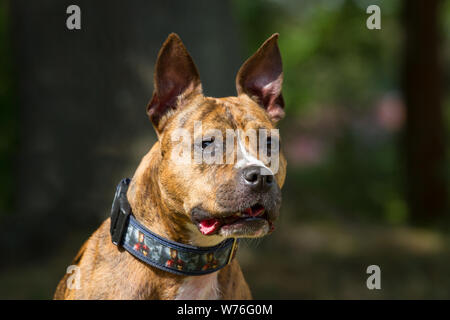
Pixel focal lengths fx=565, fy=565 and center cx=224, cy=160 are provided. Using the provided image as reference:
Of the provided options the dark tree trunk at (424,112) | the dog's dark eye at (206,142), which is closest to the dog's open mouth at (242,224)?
the dog's dark eye at (206,142)

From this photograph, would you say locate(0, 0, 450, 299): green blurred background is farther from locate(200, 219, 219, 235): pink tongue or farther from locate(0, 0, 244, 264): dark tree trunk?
locate(200, 219, 219, 235): pink tongue

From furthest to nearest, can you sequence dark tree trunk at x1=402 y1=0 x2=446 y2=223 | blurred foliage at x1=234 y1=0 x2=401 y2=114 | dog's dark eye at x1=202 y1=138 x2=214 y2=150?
blurred foliage at x1=234 y1=0 x2=401 y2=114
dark tree trunk at x1=402 y1=0 x2=446 y2=223
dog's dark eye at x1=202 y1=138 x2=214 y2=150

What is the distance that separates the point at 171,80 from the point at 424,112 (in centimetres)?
755

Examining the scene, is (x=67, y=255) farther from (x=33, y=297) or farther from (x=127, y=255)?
(x=127, y=255)

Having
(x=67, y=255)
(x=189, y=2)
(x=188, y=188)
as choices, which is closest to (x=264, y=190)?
(x=188, y=188)

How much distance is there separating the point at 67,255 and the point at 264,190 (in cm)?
388

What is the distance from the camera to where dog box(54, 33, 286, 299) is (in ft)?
8.47

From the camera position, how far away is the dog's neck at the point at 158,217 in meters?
2.76

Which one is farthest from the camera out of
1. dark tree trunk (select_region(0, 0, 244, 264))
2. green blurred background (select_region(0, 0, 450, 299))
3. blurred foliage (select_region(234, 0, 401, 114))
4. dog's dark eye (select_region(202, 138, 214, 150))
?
blurred foliage (select_region(234, 0, 401, 114))

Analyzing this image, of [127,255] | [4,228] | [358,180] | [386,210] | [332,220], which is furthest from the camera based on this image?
[358,180]

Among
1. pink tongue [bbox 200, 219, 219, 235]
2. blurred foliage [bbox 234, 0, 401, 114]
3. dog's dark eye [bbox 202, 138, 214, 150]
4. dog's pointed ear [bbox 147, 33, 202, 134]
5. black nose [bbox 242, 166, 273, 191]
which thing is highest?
blurred foliage [bbox 234, 0, 401, 114]

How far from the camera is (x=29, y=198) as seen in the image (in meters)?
6.19

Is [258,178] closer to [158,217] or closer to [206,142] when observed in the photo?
[206,142]

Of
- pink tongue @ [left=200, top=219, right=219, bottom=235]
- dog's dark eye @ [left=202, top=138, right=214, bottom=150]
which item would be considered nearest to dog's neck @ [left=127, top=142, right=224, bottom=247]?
pink tongue @ [left=200, top=219, right=219, bottom=235]
